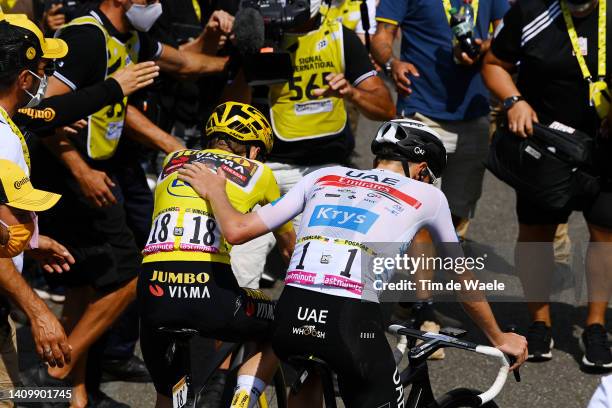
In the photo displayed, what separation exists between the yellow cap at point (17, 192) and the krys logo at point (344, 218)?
113 centimetres

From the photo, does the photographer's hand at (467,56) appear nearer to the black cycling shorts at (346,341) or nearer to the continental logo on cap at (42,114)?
the continental logo on cap at (42,114)

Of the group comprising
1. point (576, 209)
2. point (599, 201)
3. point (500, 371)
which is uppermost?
point (500, 371)

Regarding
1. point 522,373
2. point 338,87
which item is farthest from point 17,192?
point 522,373

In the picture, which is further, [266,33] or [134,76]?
[266,33]

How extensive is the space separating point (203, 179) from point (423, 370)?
4.45ft

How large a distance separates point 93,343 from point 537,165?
2914mm

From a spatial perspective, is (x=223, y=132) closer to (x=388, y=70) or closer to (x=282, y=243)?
(x=282, y=243)

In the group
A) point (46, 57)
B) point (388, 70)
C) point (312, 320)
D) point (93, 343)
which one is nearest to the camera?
point (312, 320)

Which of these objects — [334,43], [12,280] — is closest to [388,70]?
[334,43]

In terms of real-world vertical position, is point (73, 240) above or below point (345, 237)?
below

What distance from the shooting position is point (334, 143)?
7.27m

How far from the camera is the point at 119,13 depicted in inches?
262

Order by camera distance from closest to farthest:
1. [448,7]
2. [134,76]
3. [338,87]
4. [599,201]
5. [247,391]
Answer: [247,391] → [134,76] → [338,87] → [599,201] → [448,7]

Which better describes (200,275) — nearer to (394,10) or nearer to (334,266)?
(334,266)
